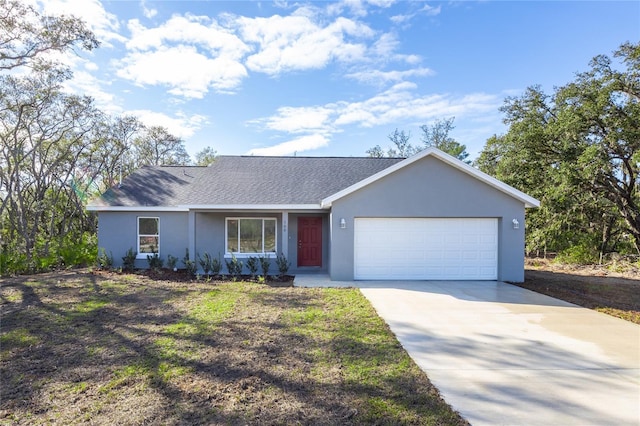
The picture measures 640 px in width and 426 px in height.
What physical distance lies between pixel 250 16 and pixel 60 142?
1515cm

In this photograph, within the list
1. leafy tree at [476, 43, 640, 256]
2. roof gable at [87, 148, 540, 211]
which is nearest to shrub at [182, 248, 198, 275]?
roof gable at [87, 148, 540, 211]

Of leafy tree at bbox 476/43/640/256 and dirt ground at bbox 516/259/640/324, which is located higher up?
leafy tree at bbox 476/43/640/256

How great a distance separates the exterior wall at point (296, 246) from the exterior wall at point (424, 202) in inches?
86.3

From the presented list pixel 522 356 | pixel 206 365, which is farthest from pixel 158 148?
pixel 522 356

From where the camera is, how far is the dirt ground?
25.3 ft

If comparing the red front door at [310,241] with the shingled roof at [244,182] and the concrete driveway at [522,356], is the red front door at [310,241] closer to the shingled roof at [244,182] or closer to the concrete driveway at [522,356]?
the shingled roof at [244,182]

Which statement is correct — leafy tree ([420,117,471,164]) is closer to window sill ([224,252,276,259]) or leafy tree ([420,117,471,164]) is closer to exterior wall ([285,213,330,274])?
exterior wall ([285,213,330,274])

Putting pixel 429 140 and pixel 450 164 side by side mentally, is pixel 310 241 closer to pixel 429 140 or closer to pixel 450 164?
pixel 450 164

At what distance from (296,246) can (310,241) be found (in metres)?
0.60

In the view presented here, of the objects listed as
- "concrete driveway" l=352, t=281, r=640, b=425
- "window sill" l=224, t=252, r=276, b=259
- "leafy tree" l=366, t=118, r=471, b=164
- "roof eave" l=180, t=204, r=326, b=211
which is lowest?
"concrete driveway" l=352, t=281, r=640, b=425

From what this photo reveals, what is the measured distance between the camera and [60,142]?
19172 millimetres

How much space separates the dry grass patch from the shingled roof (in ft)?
16.3

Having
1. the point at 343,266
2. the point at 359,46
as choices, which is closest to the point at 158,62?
the point at 359,46

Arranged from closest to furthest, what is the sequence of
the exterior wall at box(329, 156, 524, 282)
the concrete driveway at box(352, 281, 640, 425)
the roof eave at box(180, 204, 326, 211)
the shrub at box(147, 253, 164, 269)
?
1. the concrete driveway at box(352, 281, 640, 425)
2. the exterior wall at box(329, 156, 524, 282)
3. the roof eave at box(180, 204, 326, 211)
4. the shrub at box(147, 253, 164, 269)
